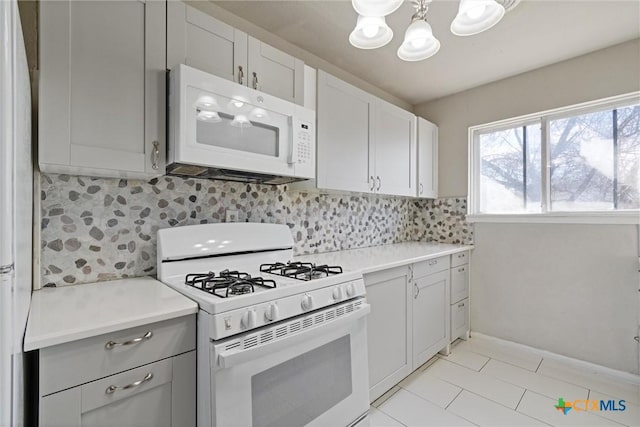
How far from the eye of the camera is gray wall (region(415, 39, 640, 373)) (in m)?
2.21

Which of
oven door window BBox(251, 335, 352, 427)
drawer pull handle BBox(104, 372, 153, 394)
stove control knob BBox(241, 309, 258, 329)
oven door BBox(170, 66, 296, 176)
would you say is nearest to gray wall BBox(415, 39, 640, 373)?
oven door window BBox(251, 335, 352, 427)

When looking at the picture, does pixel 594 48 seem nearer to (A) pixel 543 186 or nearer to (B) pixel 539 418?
(A) pixel 543 186

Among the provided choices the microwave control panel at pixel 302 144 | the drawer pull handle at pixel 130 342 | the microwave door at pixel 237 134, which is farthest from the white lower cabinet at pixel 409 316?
the drawer pull handle at pixel 130 342

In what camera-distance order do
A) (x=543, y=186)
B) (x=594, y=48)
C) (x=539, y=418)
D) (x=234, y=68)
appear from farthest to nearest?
(x=543, y=186), (x=594, y=48), (x=539, y=418), (x=234, y=68)

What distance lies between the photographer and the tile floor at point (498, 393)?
179 centimetres

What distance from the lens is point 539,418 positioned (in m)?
1.79

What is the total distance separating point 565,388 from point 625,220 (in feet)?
4.10

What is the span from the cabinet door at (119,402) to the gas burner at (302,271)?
0.66 metres

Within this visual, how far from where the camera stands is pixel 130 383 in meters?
0.98

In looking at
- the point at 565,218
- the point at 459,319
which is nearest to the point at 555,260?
the point at 565,218

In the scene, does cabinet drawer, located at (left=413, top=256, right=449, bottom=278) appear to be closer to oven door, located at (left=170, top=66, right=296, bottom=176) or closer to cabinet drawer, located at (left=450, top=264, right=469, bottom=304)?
cabinet drawer, located at (left=450, top=264, right=469, bottom=304)

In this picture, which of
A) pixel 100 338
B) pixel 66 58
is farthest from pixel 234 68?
pixel 100 338

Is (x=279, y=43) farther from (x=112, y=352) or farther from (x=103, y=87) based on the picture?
(x=112, y=352)

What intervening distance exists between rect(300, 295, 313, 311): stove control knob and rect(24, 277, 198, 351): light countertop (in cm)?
43
